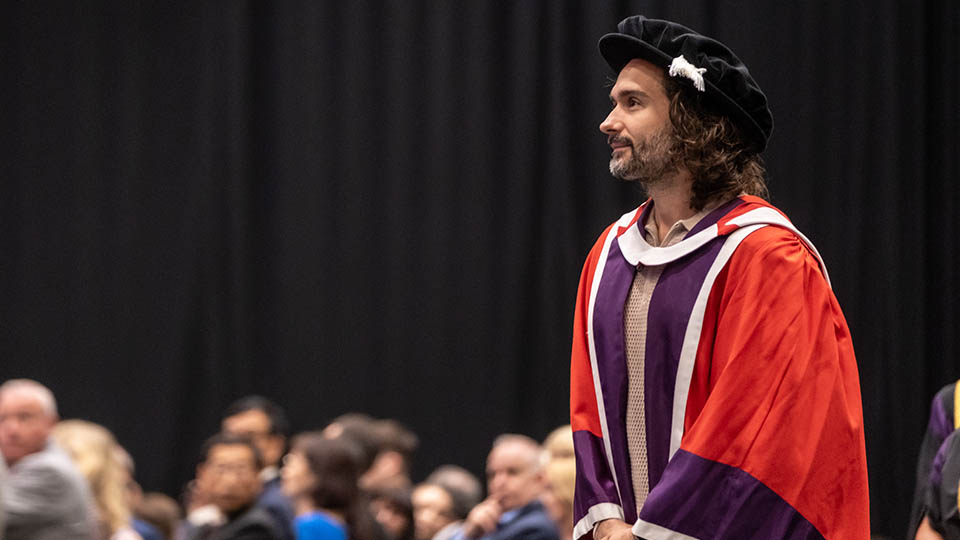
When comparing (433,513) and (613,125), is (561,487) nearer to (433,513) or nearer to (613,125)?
(433,513)

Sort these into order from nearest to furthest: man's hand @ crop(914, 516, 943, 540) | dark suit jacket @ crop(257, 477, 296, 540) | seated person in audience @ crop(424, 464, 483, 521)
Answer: man's hand @ crop(914, 516, 943, 540) < dark suit jacket @ crop(257, 477, 296, 540) < seated person in audience @ crop(424, 464, 483, 521)

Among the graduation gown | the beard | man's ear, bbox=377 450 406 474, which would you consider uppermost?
the beard

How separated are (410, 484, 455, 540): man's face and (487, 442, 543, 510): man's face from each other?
76 centimetres

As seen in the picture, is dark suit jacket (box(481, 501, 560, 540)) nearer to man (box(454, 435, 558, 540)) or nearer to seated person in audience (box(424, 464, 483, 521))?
man (box(454, 435, 558, 540))

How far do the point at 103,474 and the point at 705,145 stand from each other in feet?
13.1

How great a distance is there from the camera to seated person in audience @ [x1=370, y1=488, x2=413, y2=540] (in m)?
5.08

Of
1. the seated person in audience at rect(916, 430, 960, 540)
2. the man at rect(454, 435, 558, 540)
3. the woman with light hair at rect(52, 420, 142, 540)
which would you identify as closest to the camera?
the seated person in audience at rect(916, 430, 960, 540)

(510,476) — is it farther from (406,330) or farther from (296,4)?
(296,4)

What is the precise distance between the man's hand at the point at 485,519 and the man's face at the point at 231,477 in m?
0.80

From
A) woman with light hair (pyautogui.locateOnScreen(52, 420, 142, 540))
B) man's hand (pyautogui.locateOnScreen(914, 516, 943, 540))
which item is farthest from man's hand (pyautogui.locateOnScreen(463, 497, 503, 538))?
man's hand (pyautogui.locateOnScreen(914, 516, 943, 540))

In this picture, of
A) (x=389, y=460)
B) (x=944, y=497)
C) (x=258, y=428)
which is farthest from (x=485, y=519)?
(x=944, y=497)

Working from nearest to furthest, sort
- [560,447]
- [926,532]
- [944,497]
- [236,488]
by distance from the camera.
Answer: [944,497], [926,532], [236,488], [560,447]

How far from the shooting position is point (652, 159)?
2.27 m

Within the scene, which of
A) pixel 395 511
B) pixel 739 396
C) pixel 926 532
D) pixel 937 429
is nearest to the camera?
pixel 739 396
